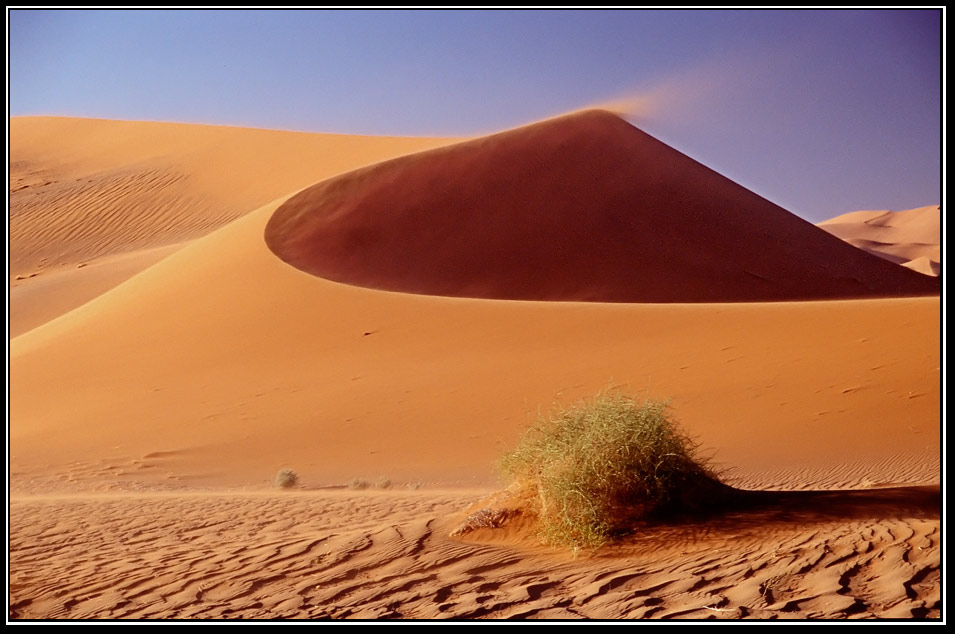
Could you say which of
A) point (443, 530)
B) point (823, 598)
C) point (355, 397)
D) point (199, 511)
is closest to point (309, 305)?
point (355, 397)

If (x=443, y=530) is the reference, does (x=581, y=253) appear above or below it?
above

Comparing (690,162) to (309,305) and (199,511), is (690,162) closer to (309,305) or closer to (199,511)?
(309,305)

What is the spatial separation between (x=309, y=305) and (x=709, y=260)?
1091 centimetres

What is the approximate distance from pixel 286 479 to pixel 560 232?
13.0m

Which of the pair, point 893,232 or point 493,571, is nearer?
point 493,571

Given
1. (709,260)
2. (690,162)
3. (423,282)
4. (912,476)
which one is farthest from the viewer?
(690,162)

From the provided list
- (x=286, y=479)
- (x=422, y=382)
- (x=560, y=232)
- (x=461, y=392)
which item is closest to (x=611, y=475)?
(x=286, y=479)

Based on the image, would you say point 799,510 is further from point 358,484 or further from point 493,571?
point 358,484

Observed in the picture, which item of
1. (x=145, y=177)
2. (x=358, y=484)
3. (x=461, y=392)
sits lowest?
(x=358, y=484)

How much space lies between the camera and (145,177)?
46.7 metres

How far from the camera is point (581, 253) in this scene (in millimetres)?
21859

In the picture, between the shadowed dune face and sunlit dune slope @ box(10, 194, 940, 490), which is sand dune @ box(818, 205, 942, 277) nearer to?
the shadowed dune face

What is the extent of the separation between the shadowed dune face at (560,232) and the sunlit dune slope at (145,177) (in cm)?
1779
